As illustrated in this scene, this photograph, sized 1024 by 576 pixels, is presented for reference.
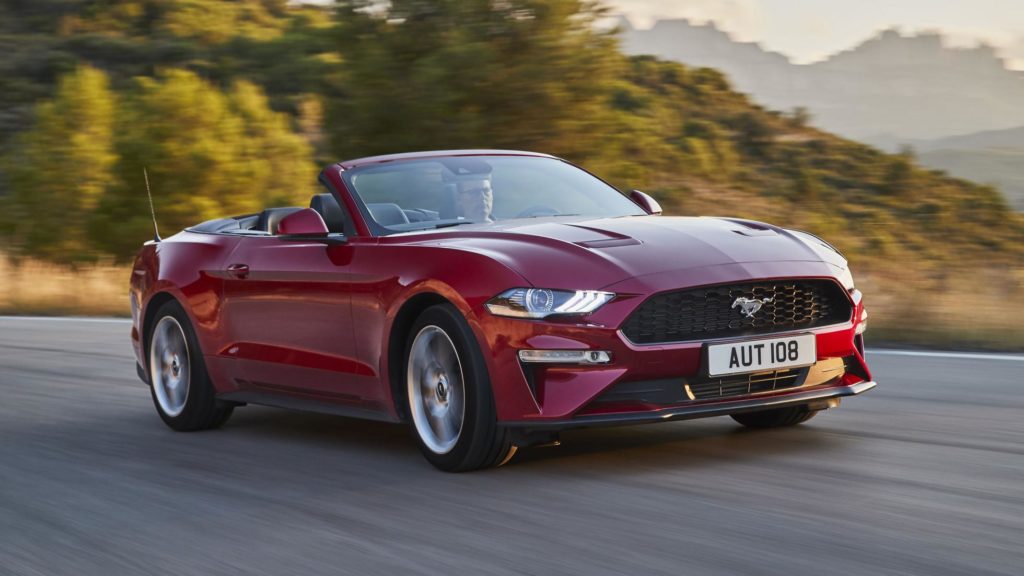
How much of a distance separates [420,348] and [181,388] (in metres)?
2.50

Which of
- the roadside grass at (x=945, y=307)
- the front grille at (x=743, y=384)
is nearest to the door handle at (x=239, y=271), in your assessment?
the front grille at (x=743, y=384)

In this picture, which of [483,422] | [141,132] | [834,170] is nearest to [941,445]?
[483,422]

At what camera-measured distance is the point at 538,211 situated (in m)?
6.75

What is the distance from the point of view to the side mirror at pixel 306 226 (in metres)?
6.45

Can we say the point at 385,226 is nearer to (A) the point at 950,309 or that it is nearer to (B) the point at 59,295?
(A) the point at 950,309

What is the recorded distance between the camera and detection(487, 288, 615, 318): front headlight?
5.33 m

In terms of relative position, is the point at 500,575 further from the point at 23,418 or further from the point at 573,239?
the point at 23,418

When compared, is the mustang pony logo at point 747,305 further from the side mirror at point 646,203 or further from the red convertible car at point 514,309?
the side mirror at point 646,203

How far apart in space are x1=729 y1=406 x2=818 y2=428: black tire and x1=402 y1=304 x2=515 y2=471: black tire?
138 centimetres

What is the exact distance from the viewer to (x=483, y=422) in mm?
5543

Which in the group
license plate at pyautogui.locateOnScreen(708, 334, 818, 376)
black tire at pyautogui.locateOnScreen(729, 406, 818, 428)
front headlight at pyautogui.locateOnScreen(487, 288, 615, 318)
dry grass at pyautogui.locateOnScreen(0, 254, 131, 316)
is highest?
front headlight at pyautogui.locateOnScreen(487, 288, 615, 318)

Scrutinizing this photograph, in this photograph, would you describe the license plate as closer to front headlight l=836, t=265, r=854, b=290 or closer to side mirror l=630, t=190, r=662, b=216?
front headlight l=836, t=265, r=854, b=290

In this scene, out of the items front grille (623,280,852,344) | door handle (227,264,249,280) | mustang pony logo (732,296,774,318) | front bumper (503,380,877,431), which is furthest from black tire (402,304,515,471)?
door handle (227,264,249,280)

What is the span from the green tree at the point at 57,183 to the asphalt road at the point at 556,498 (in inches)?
1210
